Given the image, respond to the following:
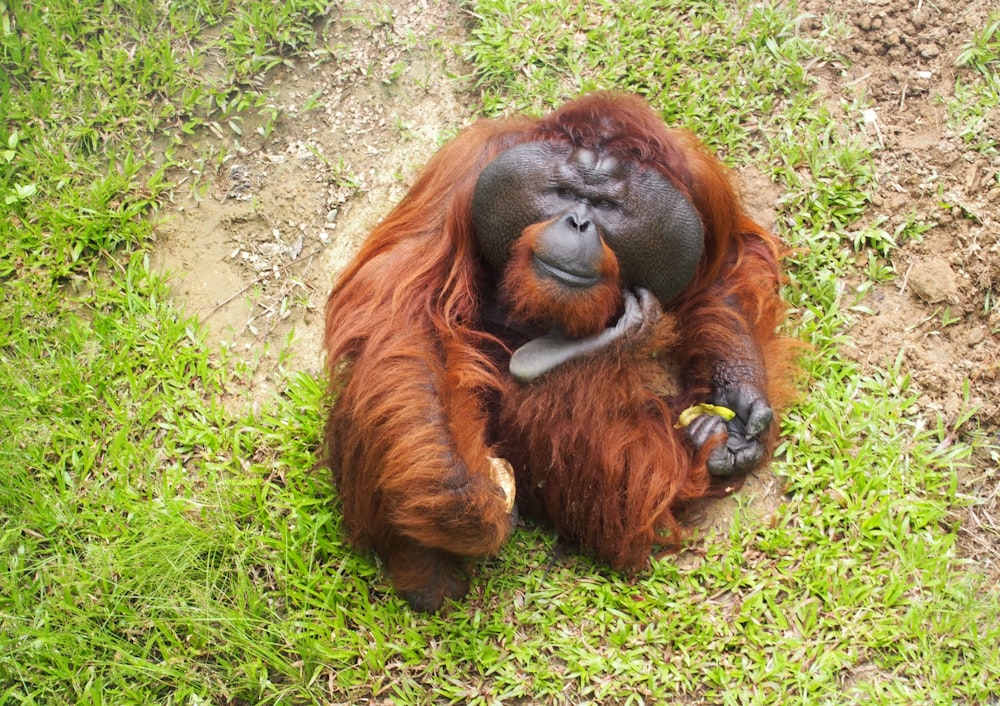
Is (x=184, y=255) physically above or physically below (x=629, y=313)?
below

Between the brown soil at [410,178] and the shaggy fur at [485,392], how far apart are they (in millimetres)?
398

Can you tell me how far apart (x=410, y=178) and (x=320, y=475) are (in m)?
1.25

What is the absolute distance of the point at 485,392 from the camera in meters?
2.86

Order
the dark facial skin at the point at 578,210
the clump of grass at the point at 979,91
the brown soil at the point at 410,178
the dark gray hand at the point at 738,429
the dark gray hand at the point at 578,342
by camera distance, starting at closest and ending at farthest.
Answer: the dark facial skin at the point at 578,210 < the dark gray hand at the point at 578,342 < the dark gray hand at the point at 738,429 < the brown soil at the point at 410,178 < the clump of grass at the point at 979,91

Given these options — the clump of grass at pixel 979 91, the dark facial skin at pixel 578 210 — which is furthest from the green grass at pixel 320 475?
the dark facial skin at pixel 578 210

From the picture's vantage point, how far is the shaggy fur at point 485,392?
2648mm

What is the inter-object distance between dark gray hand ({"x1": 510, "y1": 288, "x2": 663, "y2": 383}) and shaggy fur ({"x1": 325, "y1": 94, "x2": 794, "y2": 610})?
25 millimetres

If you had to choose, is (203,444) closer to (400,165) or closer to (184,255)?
(184,255)

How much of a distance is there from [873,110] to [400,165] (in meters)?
1.74

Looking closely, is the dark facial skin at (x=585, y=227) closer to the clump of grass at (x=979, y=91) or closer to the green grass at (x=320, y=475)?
the green grass at (x=320, y=475)

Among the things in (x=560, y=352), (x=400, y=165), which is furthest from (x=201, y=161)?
(x=560, y=352)

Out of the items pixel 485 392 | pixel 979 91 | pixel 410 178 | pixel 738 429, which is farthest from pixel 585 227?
pixel 979 91

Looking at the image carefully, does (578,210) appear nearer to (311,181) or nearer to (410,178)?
(410,178)

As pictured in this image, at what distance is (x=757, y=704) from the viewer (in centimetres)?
266
